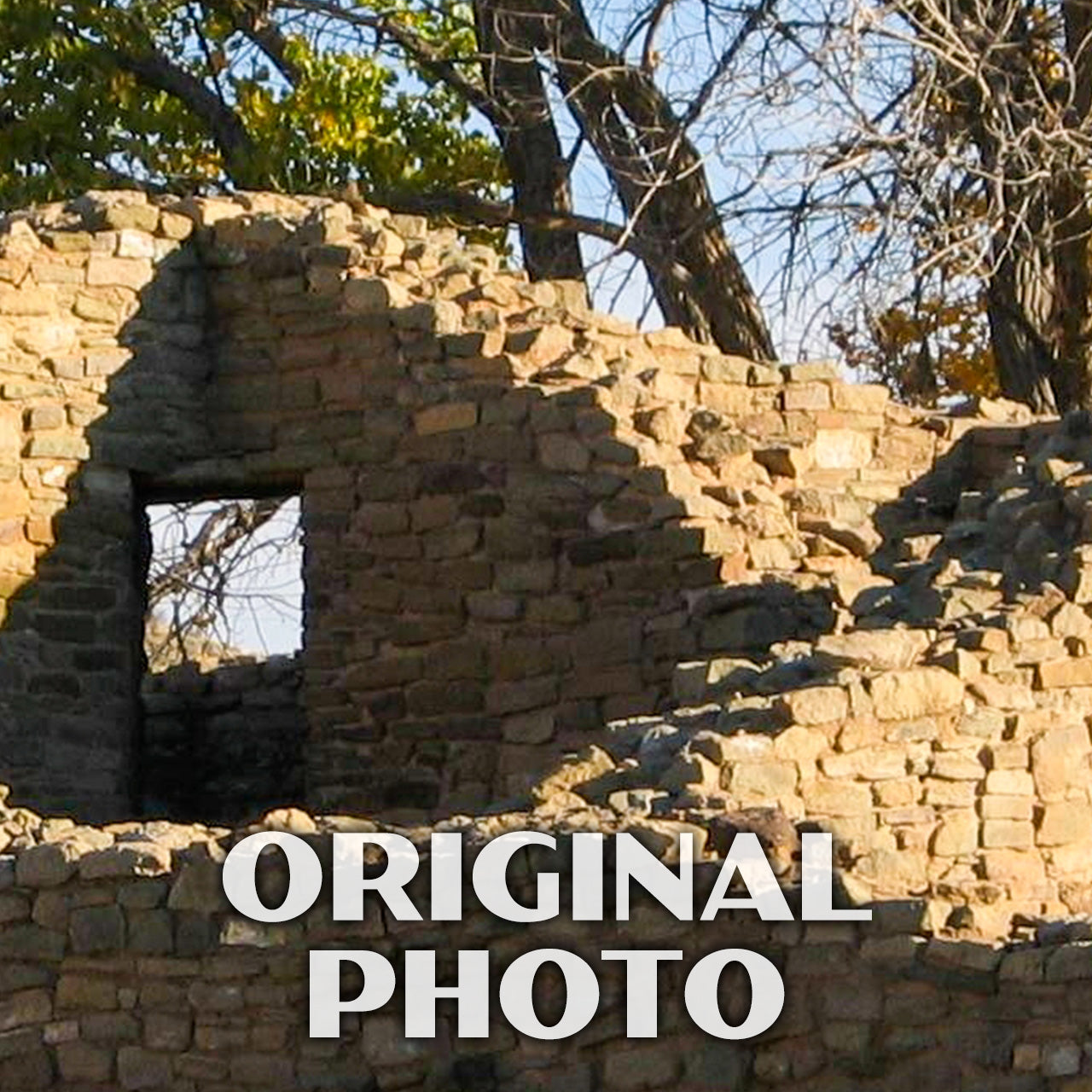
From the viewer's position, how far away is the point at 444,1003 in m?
12.4

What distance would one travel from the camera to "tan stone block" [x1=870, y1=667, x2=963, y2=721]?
1336cm

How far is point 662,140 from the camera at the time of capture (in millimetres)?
20797

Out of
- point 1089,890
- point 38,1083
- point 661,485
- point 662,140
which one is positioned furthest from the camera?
point 662,140

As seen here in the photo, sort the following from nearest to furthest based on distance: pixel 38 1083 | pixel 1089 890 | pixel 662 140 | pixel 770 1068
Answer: pixel 770 1068 < pixel 38 1083 < pixel 1089 890 < pixel 662 140

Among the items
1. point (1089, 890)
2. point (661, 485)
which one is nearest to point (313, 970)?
point (1089, 890)

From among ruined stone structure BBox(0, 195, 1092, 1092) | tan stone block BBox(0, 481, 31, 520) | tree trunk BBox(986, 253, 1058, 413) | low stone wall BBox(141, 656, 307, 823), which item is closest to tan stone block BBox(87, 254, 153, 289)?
ruined stone structure BBox(0, 195, 1092, 1092)

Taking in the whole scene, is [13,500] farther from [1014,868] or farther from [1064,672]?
[1014,868]

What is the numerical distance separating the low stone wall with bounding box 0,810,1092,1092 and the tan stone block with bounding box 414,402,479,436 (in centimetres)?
328

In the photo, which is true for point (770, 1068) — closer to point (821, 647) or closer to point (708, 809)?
point (708, 809)

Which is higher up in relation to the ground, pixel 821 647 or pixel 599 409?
pixel 599 409

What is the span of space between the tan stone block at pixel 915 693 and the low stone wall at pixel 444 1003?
1267 millimetres

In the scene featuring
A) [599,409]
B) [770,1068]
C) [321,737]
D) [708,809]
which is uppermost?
[599,409]

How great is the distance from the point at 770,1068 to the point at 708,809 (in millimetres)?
957

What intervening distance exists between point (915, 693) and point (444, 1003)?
1887mm
